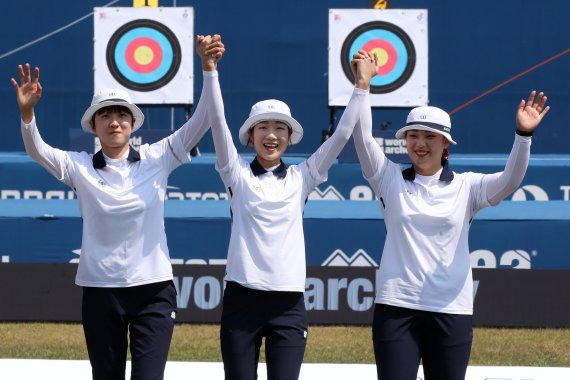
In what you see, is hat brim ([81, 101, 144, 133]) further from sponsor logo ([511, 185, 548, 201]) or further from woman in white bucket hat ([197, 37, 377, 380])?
sponsor logo ([511, 185, 548, 201])

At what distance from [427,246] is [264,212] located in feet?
2.19

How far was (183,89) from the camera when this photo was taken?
34.4 ft

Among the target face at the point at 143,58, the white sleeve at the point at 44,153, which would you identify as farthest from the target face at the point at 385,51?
the white sleeve at the point at 44,153

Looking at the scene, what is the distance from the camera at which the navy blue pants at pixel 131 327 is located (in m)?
4.21

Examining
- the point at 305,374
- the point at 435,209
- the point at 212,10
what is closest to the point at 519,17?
the point at 212,10

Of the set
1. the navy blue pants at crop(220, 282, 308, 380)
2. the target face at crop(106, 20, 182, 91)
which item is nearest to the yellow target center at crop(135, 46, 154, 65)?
the target face at crop(106, 20, 182, 91)

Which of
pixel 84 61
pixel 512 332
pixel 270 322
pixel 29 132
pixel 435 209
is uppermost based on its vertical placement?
pixel 84 61

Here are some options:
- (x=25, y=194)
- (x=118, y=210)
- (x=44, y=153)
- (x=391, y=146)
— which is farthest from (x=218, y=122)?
(x=25, y=194)

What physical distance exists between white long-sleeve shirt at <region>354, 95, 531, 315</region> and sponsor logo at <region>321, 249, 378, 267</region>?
14.5ft

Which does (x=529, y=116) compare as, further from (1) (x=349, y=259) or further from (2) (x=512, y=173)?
(1) (x=349, y=259)

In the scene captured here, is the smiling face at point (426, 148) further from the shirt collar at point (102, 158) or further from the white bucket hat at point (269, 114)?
the shirt collar at point (102, 158)

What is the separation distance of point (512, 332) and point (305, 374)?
3208 millimetres

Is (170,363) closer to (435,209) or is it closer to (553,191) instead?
(435,209)

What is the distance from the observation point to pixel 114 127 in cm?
429
